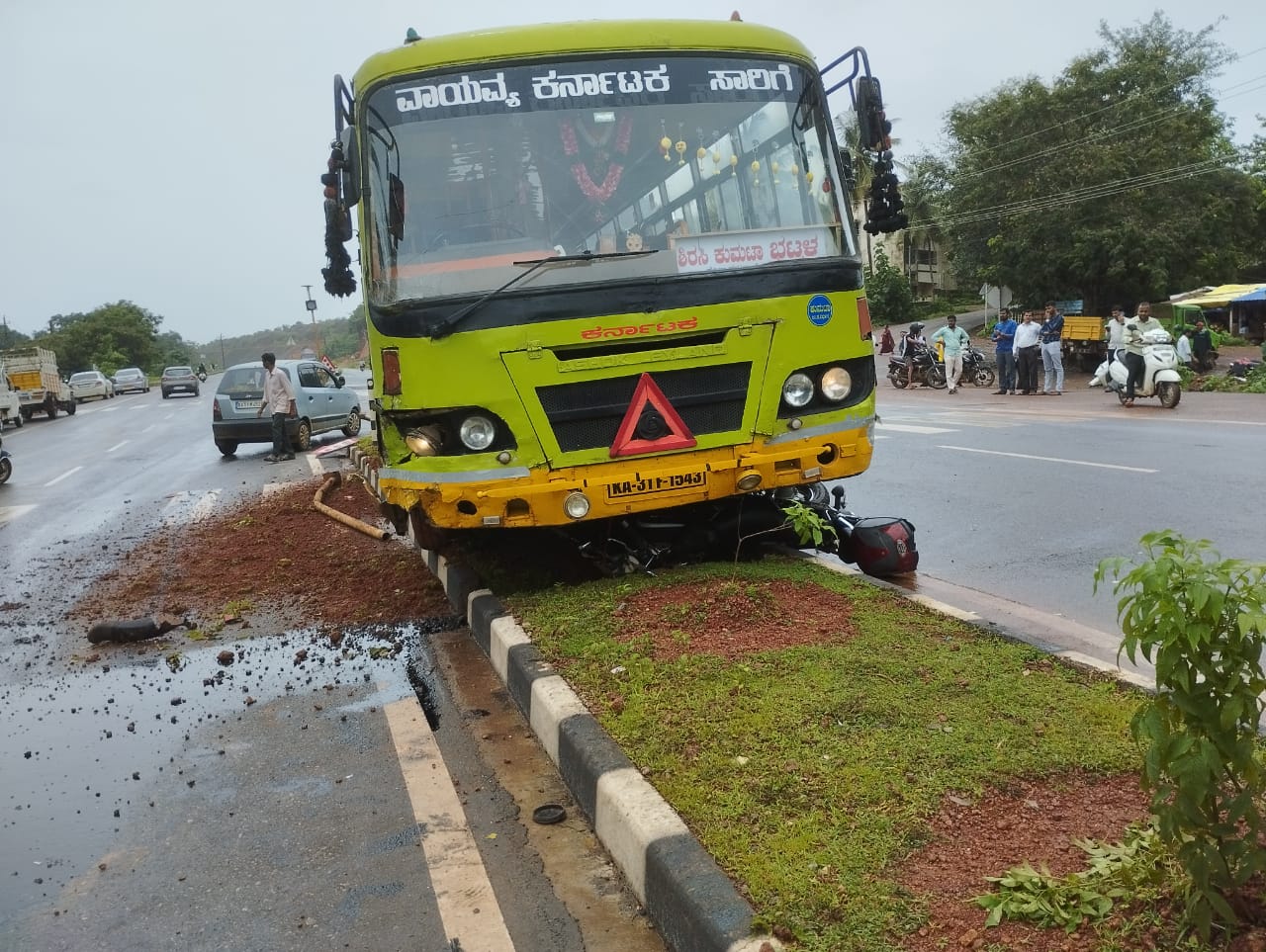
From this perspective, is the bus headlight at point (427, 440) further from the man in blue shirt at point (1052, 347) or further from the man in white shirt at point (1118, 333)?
the man in blue shirt at point (1052, 347)

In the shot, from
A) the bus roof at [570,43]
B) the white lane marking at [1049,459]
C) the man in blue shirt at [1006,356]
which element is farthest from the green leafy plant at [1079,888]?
the man in blue shirt at [1006,356]

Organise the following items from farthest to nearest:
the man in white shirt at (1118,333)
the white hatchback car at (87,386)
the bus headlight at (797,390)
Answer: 1. the white hatchback car at (87,386)
2. the man in white shirt at (1118,333)
3. the bus headlight at (797,390)

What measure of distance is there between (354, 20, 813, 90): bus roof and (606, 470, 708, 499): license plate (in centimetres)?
232

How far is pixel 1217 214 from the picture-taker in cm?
3303

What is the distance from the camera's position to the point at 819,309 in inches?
222

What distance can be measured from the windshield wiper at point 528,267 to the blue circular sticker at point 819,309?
885mm

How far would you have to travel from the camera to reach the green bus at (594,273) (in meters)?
5.30

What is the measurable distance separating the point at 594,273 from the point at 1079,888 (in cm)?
375

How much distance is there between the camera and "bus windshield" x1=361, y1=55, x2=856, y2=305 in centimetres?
541

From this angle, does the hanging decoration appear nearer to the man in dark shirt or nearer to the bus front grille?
the bus front grille

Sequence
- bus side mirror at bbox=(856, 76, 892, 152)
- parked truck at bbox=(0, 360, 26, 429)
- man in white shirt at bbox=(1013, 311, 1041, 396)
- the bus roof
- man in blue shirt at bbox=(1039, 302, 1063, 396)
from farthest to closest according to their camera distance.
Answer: parked truck at bbox=(0, 360, 26, 429)
man in white shirt at bbox=(1013, 311, 1041, 396)
man in blue shirt at bbox=(1039, 302, 1063, 396)
bus side mirror at bbox=(856, 76, 892, 152)
the bus roof

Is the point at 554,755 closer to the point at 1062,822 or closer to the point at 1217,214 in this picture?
the point at 1062,822

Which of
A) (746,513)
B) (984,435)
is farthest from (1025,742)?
(984,435)

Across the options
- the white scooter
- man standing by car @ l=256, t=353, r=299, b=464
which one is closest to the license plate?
man standing by car @ l=256, t=353, r=299, b=464
